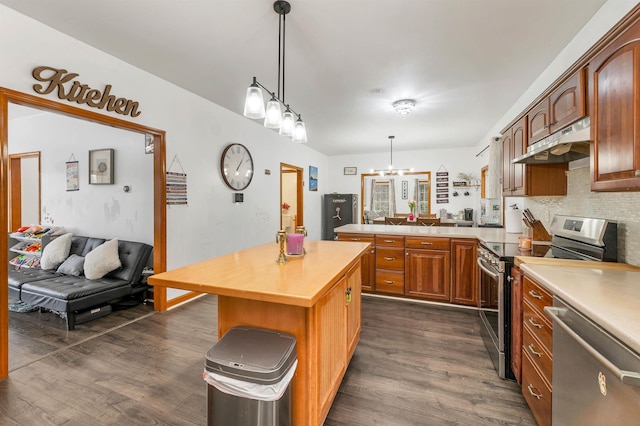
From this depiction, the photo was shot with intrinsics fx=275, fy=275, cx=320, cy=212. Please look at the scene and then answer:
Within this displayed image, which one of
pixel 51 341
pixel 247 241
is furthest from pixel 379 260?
pixel 51 341

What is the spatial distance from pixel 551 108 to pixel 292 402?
2.60 m

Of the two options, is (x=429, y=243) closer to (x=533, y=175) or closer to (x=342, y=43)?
(x=533, y=175)

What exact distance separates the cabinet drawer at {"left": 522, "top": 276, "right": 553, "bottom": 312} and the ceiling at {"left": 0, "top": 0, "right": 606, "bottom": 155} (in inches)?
71.5

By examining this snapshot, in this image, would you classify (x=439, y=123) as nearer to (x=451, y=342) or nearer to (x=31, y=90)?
(x=451, y=342)

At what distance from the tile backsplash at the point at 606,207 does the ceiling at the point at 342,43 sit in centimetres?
119

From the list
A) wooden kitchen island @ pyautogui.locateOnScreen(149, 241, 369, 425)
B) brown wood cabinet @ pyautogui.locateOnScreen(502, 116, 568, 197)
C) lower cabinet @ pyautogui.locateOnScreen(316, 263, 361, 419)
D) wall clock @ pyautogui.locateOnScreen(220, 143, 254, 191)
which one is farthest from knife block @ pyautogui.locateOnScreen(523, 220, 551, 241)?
wall clock @ pyautogui.locateOnScreen(220, 143, 254, 191)

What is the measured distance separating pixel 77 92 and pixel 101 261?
6.27ft

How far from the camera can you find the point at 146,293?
3436mm

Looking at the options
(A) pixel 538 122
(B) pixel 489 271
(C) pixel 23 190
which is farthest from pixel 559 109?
(C) pixel 23 190

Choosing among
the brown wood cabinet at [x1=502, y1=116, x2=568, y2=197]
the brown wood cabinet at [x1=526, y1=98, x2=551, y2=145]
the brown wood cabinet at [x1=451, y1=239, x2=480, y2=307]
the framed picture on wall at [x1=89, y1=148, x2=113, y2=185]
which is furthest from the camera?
the framed picture on wall at [x1=89, y1=148, x2=113, y2=185]

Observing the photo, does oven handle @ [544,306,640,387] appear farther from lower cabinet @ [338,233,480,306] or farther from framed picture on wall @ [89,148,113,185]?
framed picture on wall @ [89,148,113,185]

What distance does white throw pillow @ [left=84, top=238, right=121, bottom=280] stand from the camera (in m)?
3.17

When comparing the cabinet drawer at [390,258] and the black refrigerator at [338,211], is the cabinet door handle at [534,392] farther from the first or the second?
the black refrigerator at [338,211]

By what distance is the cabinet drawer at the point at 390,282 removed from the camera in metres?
3.48
